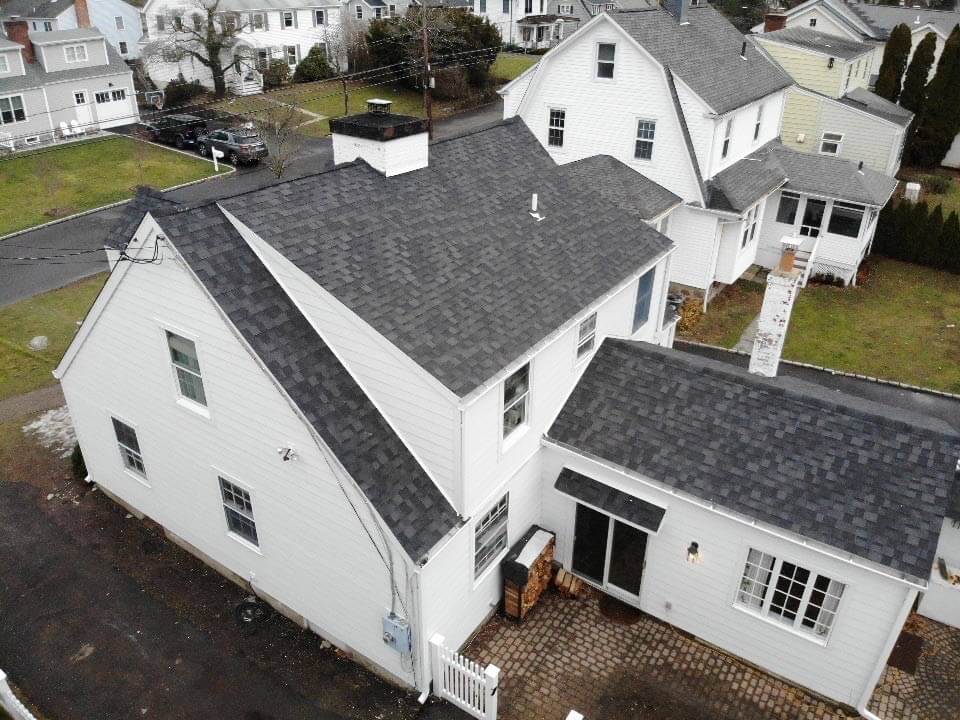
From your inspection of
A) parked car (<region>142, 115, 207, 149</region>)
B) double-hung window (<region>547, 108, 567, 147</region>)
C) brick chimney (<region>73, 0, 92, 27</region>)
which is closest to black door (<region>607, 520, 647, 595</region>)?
double-hung window (<region>547, 108, 567, 147</region>)

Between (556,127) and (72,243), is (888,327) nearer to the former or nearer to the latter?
(556,127)

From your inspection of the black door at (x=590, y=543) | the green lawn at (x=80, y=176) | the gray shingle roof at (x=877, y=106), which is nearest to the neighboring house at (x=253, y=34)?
the green lawn at (x=80, y=176)

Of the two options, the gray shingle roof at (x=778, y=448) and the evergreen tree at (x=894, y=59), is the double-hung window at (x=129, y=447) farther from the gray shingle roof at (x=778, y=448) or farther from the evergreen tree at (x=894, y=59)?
the evergreen tree at (x=894, y=59)

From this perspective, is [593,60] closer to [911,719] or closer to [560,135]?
[560,135]

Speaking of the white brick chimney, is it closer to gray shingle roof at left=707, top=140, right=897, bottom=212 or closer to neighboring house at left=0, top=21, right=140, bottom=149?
gray shingle roof at left=707, top=140, right=897, bottom=212

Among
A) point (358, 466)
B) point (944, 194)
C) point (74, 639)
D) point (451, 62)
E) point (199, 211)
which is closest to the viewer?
point (358, 466)

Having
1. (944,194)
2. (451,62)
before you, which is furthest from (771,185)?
(451,62)
